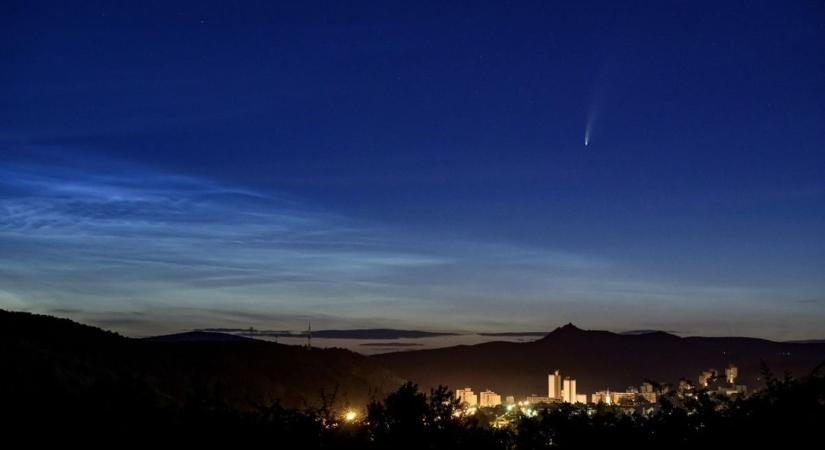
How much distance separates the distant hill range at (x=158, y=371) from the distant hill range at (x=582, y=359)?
214 ft

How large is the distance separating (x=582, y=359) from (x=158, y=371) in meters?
121

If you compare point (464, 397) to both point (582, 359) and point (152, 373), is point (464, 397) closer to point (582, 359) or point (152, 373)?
point (152, 373)

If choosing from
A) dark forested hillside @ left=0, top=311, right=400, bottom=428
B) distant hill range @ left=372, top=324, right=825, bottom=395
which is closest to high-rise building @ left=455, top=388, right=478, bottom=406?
dark forested hillside @ left=0, top=311, right=400, bottom=428

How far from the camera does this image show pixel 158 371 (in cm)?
5719

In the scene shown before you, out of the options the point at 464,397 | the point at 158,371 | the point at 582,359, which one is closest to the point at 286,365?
the point at 158,371

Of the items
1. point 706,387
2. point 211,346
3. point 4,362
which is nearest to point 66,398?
point 706,387

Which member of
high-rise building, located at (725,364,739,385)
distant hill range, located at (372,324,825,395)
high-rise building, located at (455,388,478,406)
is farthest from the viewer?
distant hill range, located at (372,324,825,395)

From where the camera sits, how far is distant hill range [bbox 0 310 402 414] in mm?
9797

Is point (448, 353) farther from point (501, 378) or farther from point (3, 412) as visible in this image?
point (3, 412)

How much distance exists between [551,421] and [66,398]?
→ 6563 millimetres

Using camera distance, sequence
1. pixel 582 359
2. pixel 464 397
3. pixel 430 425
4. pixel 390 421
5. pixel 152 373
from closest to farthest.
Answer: pixel 430 425 < pixel 390 421 < pixel 464 397 < pixel 152 373 < pixel 582 359

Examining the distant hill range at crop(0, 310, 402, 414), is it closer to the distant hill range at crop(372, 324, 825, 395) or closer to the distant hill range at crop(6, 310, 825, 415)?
the distant hill range at crop(6, 310, 825, 415)

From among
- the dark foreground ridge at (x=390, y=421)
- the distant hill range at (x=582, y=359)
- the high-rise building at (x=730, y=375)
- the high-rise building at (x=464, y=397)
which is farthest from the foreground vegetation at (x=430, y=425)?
the distant hill range at (x=582, y=359)

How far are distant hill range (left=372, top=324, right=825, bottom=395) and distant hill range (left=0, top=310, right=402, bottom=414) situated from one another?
65.2 meters
